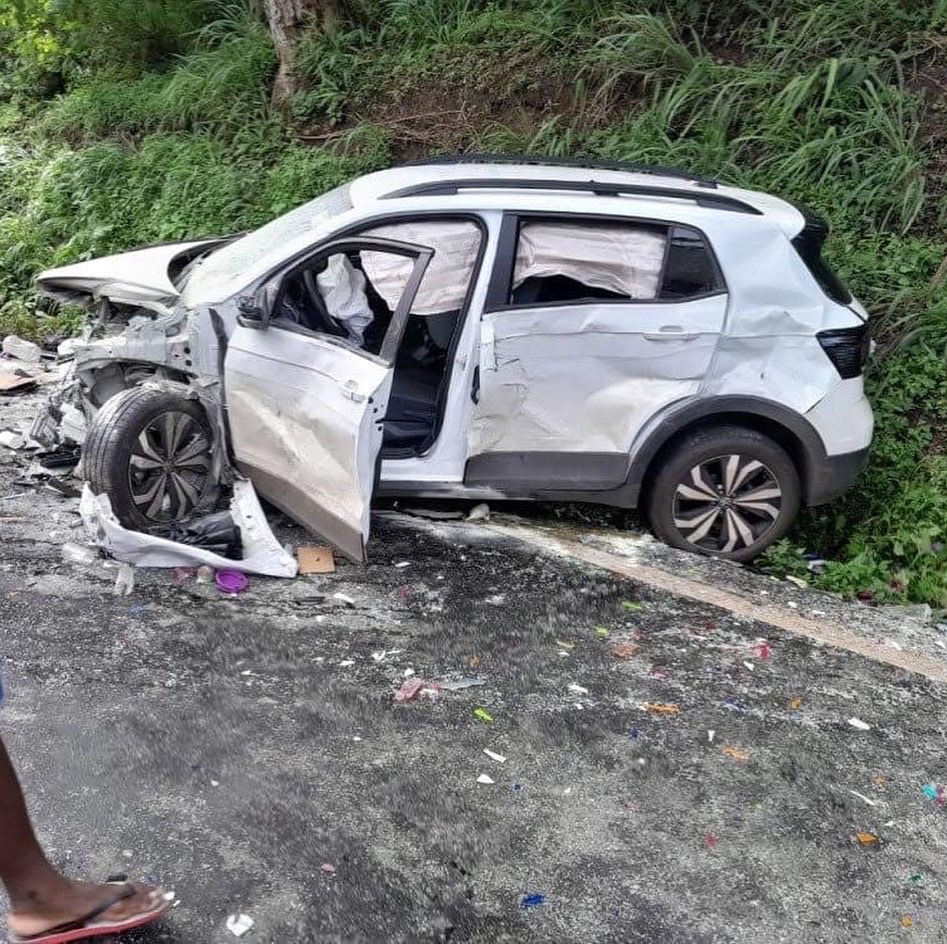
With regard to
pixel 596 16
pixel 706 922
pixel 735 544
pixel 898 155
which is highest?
pixel 596 16

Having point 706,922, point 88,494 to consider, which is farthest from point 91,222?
point 706,922

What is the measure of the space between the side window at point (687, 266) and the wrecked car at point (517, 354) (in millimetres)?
10

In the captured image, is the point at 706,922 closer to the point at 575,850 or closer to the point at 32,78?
the point at 575,850

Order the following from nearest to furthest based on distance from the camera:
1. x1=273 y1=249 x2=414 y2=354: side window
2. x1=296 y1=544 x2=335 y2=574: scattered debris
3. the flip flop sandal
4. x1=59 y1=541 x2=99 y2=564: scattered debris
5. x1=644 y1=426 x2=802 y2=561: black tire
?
the flip flop sandal, x1=59 y1=541 x2=99 y2=564: scattered debris, x1=296 y1=544 x2=335 y2=574: scattered debris, x1=273 y1=249 x2=414 y2=354: side window, x1=644 y1=426 x2=802 y2=561: black tire

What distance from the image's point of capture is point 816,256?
5.16 meters

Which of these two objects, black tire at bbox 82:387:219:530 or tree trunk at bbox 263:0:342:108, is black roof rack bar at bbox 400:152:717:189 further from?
tree trunk at bbox 263:0:342:108

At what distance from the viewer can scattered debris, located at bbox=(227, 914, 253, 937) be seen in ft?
9.29

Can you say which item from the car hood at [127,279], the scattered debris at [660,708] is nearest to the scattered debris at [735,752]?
the scattered debris at [660,708]

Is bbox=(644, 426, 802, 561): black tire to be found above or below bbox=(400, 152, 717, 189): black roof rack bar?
below

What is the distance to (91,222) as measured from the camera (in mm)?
9516

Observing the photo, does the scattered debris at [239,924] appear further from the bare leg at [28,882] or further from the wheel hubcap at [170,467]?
the wheel hubcap at [170,467]

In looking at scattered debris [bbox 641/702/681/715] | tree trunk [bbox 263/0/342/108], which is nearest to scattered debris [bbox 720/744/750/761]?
scattered debris [bbox 641/702/681/715]

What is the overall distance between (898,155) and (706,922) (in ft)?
20.4

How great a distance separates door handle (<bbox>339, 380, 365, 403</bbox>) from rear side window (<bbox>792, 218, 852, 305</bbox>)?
2.28 metres
